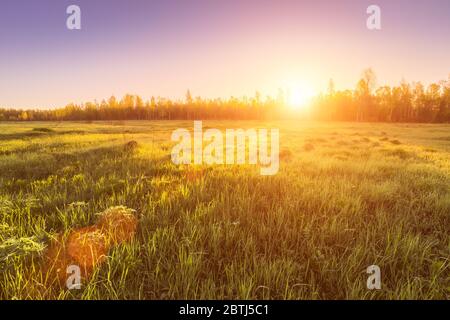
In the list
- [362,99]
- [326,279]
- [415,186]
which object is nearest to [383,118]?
[362,99]

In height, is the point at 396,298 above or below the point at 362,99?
below

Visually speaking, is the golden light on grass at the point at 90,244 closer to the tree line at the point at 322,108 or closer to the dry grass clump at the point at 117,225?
the dry grass clump at the point at 117,225

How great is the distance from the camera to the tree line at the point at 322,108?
71125mm

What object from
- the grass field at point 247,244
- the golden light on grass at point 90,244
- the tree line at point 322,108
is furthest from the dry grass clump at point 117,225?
the tree line at point 322,108

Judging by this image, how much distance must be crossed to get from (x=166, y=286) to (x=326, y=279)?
1.51 meters

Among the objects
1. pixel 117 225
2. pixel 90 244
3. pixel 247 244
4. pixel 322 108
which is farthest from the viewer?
pixel 322 108

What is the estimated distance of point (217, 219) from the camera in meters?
3.17

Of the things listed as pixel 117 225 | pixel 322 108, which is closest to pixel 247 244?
pixel 117 225

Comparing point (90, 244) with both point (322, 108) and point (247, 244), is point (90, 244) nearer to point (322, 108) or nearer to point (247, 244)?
point (247, 244)

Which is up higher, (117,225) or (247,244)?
(117,225)

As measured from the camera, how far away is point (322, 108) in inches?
3447

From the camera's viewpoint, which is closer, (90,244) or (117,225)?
(90,244)

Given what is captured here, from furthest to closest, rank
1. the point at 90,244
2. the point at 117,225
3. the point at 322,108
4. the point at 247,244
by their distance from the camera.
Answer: the point at 322,108, the point at 117,225, the point at 247,244, the point at 90,244

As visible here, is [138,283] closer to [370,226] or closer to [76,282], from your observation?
[76,282]
